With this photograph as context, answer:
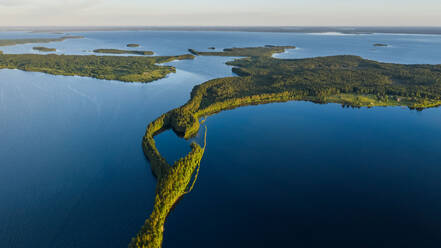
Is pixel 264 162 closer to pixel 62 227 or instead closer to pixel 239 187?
pixel 239 187

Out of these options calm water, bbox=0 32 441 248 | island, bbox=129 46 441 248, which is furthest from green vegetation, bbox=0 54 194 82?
A: calm water, bbox=0 32 441 248

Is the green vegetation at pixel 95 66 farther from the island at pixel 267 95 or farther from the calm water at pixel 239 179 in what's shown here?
the calm water at pixel 239 179

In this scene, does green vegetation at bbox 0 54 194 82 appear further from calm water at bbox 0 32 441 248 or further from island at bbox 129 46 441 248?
calm water at bbox 0 32 441 248

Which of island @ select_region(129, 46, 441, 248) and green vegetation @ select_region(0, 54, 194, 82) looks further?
green vegetation @ select_region(0, 54, 194, 82)

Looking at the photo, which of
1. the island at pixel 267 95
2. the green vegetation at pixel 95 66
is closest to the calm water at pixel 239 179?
the island at pixel 267 95

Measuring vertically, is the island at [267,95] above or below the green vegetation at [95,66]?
below

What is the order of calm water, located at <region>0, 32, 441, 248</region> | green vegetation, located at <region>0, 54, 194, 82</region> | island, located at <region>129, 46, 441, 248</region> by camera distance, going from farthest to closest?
green vegetation, located at <region>0, 54, 194, 82</region>
island, located at <region>129, 46, 441, 248</region>
calm water, located at <region>0, 32, 441, 248</region>

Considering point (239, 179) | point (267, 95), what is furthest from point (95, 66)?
point (239, 179)

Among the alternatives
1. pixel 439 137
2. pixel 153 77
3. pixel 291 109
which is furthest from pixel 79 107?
pixel 439 137
